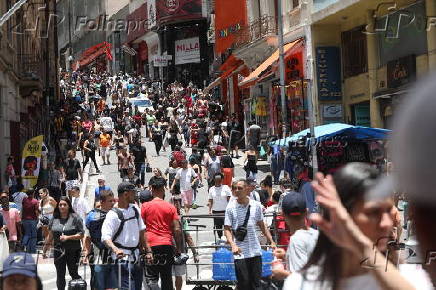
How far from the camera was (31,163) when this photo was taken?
28516 millimetres

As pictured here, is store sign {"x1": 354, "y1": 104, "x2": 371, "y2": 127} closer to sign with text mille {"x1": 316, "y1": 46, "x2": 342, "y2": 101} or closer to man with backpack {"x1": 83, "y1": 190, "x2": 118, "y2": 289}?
sign with text mille {"x1": 316, "y1": 46, "x2": 342, "y2": 101}

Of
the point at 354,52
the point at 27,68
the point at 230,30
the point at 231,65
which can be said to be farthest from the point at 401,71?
the point at 231,65

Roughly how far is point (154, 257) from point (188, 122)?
121 ft

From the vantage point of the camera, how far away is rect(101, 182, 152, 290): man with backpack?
1103 cm

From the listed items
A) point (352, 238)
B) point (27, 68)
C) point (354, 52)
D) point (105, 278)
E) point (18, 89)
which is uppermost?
point (27, 68)

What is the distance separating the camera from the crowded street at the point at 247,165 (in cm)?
231

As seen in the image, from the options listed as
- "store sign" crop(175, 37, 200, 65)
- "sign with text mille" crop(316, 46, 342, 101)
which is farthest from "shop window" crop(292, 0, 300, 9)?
"store sign" crop(175, 37, 200, 65)

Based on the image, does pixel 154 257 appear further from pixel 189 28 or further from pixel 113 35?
pixel 113 35

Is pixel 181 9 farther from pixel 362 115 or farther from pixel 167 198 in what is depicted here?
pixel 167 198

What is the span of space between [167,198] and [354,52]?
879 centimetres

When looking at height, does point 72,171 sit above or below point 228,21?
below

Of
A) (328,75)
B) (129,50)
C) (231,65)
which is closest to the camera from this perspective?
(328,75)

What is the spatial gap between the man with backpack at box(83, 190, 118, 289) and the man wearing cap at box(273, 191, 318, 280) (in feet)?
13.3

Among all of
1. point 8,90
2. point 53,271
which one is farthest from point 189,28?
point 53,271
